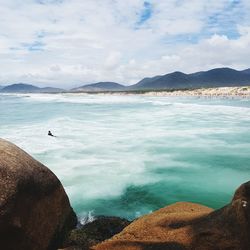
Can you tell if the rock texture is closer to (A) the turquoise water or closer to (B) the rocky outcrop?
(B) the rocky outcrop

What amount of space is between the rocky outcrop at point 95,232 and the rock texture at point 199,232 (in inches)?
46.1

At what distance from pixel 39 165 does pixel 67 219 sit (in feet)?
4.28

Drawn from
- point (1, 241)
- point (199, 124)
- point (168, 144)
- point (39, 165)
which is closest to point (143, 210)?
point (39, 165)

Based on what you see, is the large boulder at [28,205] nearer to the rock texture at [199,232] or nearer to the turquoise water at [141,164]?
the rock texture at [199,232]

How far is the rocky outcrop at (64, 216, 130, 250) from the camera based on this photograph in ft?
A: 25.9

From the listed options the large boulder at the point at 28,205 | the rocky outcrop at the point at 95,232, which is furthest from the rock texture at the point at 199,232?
the rocky outcrop at the point at 95,232

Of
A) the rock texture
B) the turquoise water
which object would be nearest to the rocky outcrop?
the rock texture

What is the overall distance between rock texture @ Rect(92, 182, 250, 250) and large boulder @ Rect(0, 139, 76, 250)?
3.31 feet

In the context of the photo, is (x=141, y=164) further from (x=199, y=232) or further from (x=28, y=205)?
(x=28, y=205)

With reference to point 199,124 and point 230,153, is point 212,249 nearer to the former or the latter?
point 230,153

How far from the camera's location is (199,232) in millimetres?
6391

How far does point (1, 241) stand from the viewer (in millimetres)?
6180

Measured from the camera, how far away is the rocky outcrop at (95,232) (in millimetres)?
7885

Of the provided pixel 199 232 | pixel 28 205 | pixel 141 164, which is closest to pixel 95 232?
pixel 28 205
